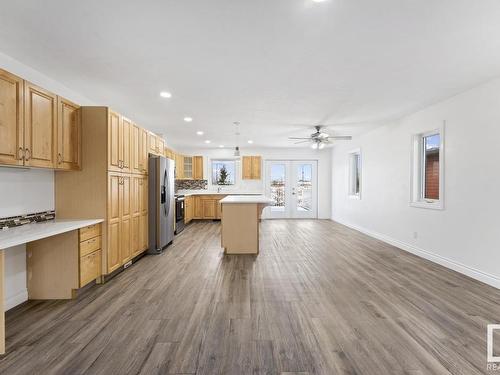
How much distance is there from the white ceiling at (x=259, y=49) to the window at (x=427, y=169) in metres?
0.81

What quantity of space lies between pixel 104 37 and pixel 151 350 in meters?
2.64

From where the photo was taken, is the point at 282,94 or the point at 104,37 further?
the point at 282,94

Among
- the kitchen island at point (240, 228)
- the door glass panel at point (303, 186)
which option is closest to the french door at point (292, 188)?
the door glass panel at point (303, 186)

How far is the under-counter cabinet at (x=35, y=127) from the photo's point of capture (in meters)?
2.17

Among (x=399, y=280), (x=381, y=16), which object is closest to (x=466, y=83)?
(x=381, y=16)

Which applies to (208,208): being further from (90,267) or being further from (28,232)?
(28,232)

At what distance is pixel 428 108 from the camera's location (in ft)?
13.9

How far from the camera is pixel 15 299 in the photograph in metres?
2.60

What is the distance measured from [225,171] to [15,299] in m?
6.78

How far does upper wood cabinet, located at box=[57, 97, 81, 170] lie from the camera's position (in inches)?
110

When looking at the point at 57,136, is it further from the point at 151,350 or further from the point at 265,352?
the point at 265,352

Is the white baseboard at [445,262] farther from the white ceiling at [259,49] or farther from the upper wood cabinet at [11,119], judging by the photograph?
the upper wood cabinet at [11,119]

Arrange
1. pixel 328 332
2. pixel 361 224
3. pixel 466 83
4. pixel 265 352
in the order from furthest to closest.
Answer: pixel 361 224 < pixel 466 83 < pixel 328 332 < pixel 265 352

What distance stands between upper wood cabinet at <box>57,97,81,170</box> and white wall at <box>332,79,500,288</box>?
16.9ft
